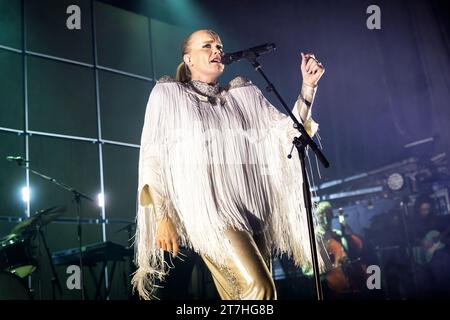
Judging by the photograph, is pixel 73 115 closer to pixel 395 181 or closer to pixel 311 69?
pixel 395 181

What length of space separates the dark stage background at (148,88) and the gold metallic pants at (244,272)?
334 centimetres

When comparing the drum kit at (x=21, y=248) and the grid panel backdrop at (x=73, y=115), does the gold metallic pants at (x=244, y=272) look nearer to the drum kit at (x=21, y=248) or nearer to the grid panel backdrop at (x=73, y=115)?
the drum kit at (x=21, y=248)

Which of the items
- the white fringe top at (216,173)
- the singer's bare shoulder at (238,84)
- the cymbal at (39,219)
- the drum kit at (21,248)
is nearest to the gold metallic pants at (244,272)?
the white fringe top at (216,173)

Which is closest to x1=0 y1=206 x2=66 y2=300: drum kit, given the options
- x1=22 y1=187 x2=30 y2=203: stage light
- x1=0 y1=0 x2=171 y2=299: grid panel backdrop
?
x1=0 y1=0 x2=171 y2=299: grid panel backdrop

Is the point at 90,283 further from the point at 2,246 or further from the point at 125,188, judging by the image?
the point at 2,246

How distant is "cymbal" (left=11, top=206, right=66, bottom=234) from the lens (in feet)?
14.1

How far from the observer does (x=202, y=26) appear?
763 cm

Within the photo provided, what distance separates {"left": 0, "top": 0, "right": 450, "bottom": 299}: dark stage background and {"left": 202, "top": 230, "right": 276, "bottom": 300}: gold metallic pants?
334 centimetres

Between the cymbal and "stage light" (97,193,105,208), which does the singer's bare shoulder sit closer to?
the cymbal

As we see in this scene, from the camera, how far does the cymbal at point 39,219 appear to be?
14.1 ft

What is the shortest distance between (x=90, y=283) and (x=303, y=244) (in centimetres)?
476

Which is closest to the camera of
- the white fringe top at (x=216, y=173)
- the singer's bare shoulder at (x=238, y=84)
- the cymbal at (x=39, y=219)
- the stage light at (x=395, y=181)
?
the white fringe top at (x=216, y=173)

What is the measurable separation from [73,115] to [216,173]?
5152 millimetres

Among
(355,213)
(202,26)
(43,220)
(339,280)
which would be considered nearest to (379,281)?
(339,280)
